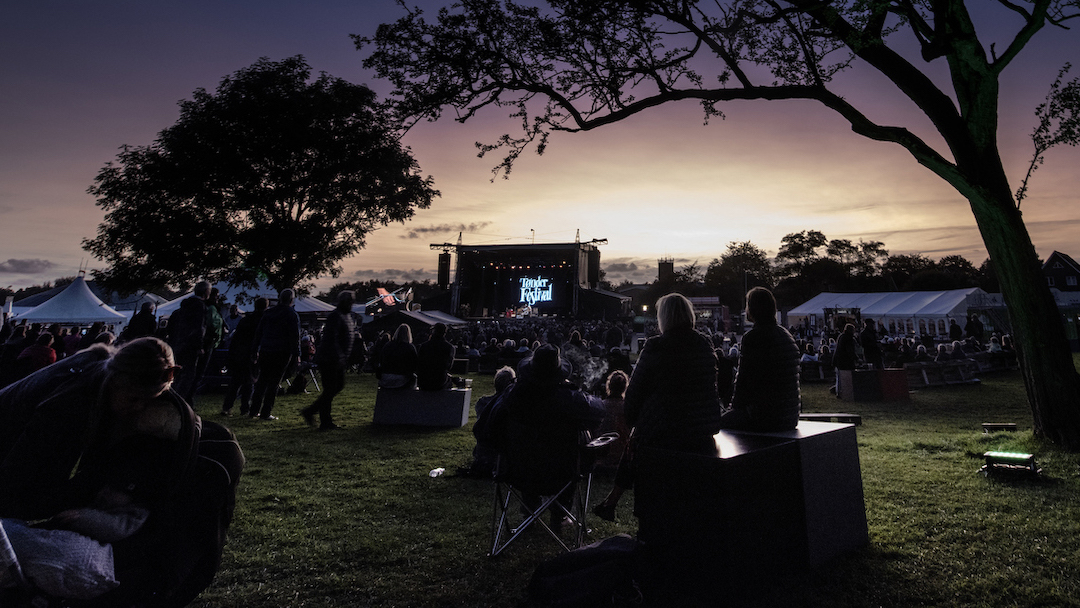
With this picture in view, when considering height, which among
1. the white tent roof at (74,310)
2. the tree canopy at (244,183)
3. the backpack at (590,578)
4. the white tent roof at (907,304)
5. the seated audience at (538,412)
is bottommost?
the backpack at (590,578)

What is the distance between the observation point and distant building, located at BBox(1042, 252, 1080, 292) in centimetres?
4253

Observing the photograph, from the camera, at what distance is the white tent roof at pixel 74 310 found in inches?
680

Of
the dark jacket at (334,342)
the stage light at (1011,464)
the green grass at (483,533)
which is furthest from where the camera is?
the dark jacket at (334,342)

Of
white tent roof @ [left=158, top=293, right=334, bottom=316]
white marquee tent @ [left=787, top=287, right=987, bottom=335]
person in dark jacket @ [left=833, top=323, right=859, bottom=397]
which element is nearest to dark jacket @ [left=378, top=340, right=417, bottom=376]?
person in dark jacket @ [left=833, top=323, right=859, bottom=397]

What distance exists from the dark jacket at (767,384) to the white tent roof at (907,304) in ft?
77.3

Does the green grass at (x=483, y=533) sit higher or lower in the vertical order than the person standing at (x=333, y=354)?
lower

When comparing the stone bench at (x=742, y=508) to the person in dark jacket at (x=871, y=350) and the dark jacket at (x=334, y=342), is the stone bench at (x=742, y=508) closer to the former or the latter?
the dark jacket at (x=334, y=342)

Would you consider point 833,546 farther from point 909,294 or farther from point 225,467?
point 909,294

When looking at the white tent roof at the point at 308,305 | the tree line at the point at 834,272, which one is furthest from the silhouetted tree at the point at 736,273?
the white tent roof at the point at 308,305

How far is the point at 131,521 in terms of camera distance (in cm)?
170

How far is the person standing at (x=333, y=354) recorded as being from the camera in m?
6.84

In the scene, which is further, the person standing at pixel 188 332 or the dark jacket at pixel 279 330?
the dark jacket at pixel 279 330

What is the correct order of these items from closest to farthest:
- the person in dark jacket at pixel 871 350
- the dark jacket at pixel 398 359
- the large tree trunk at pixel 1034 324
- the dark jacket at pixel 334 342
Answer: the large tree trunk at pixel 1034 324 → the dark jacket at pixel 334 342 → the dark jacket at pixel 398 359 → the person in dark jacket at pixel 871 350

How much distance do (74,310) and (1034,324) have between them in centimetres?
2424
